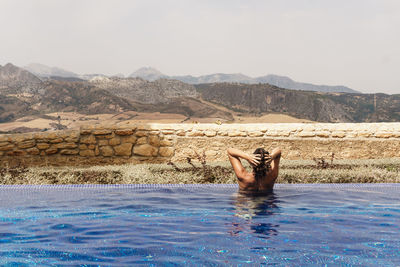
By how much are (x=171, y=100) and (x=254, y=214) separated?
29.1 meters

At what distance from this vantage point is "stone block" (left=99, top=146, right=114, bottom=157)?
10164 mm

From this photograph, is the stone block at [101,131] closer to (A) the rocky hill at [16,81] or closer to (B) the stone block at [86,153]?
(B) the stone block at [86,153]

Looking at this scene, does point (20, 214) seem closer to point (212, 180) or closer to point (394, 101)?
point (212, 180)

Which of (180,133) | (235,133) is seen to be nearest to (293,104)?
(235,133)

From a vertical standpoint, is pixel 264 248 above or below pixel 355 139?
below

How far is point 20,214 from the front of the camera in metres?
5.23

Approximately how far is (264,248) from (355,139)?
7.46 metres

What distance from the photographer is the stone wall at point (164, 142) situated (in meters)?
10.0

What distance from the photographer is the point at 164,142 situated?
1009cm

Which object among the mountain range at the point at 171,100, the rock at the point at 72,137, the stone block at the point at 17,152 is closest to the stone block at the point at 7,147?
the stone block at the point at 17,152

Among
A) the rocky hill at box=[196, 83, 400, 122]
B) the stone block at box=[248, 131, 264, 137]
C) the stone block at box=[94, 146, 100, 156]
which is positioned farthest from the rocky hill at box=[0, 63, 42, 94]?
the stone block at box=[248, 131, 264, 137]

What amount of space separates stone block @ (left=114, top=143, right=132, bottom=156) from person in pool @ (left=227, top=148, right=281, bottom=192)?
176 inches

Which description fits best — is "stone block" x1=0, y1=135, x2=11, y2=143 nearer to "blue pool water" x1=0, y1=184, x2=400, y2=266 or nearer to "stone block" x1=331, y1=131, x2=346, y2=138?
"blue pool water" x1=0, y1=184, x2=400, y2=266

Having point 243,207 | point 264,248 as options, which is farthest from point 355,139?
point 264,248
